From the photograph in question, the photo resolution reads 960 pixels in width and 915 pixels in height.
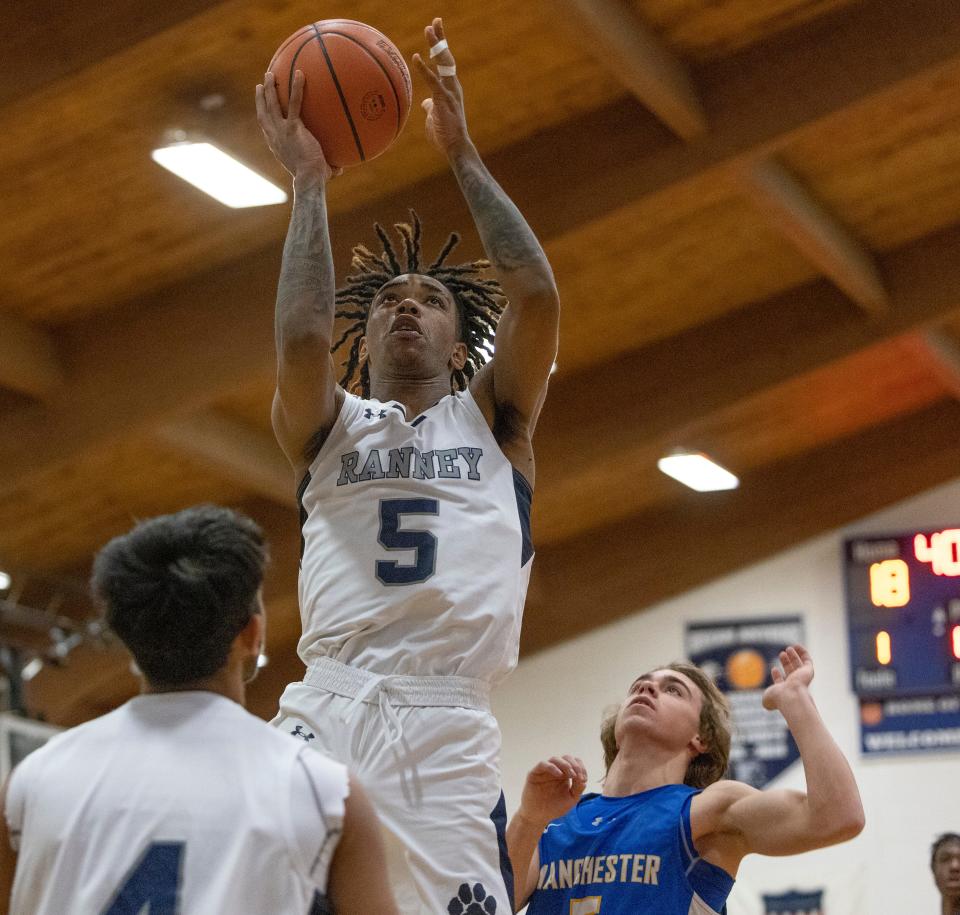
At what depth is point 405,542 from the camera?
3648 millimetres

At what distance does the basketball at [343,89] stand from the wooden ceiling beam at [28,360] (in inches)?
206

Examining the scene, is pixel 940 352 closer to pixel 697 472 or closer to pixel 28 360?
pixel 697 472

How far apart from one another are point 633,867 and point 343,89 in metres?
2.07

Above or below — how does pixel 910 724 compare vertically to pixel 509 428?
above

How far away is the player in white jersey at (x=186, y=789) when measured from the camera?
2.32 meters

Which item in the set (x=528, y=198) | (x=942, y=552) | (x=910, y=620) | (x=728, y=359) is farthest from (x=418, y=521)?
(x=942, y=552)

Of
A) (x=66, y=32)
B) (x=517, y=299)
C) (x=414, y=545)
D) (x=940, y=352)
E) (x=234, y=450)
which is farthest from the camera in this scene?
(x=940, y=352)

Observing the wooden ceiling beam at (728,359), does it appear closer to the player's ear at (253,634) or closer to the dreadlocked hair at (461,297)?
the dreadlocked hair at (461,297)

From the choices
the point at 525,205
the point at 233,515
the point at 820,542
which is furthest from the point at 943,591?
the point at 233,515

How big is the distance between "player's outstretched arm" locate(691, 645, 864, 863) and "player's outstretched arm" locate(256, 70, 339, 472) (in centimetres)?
125

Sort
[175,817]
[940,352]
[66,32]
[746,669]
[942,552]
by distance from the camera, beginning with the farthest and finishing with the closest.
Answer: [746,669] → [942,552] → [940,352] → [66,32] → [175,817]

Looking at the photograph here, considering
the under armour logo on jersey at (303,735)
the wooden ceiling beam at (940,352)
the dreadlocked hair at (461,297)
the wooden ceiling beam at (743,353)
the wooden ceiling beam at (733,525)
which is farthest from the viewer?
the wooden ceiling beam at (733,525)

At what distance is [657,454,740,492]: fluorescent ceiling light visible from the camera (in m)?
12.4

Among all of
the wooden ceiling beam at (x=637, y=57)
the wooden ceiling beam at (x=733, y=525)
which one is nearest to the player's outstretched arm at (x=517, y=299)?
the wooden ceiling beam at (x=637, y=57)
